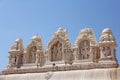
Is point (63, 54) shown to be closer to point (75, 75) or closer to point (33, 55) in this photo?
point (75, 75)

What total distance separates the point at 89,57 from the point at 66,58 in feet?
7.87

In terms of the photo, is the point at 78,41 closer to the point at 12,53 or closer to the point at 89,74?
the point at 89,74

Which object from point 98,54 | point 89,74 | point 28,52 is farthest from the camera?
point 28,52

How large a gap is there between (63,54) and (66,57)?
498 millimetres

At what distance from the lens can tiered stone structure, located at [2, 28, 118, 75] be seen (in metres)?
30.4

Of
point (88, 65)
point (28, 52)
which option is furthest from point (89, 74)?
point (28, 52)

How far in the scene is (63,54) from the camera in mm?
32469

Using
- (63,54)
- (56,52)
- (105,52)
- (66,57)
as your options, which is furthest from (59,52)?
(105,52)

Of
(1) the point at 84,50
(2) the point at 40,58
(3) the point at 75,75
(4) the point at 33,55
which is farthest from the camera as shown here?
(4) the point at 33,55

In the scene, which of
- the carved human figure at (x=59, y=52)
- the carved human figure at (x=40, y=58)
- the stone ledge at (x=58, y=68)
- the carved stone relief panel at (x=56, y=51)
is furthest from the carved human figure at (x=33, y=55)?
the carved human figure at (x=59, y=52)

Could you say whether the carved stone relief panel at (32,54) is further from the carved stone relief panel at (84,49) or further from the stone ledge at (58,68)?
the carved stone relief panel at (84,49)

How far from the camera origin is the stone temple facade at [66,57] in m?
29.8

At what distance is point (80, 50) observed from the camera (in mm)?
32344

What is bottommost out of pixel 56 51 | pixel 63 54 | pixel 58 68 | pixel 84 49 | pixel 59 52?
pixel 58 68
